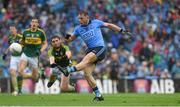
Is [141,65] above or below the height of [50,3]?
below

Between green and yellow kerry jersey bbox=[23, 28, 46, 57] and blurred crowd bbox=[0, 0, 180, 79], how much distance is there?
6797 mm

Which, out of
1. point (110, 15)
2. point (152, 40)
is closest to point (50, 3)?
point (110, 15)

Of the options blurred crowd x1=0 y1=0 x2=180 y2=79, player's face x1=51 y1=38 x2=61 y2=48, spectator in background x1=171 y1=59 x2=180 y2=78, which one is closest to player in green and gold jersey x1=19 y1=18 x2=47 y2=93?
player's face x1=51 y1=38 x2=61 y2=48

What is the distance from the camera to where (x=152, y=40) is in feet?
113

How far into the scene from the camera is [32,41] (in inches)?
957

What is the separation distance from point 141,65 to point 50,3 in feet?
22.3

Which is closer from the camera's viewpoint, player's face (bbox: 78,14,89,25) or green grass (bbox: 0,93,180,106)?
green grass (bbox: 0,93,180,106)

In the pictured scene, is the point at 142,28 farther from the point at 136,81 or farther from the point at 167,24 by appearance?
the point at 136,81

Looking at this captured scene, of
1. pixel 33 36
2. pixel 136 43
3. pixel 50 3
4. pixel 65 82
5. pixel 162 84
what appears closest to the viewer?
pixel 65 82

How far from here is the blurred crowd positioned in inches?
1264

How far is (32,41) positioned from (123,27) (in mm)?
10996

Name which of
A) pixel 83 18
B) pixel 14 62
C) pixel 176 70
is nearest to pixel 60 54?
pixel 83 18

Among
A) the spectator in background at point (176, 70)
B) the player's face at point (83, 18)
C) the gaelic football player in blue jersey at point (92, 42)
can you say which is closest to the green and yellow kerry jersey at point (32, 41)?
the gaelic football player in blue jersey at point (92, 42)

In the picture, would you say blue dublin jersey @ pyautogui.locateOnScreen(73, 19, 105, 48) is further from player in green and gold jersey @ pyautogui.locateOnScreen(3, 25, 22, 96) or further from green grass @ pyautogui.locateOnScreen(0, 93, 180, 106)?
player in green and gold jersey @ pyautogui.locateOnScreen(3, 25, 22, 96)
